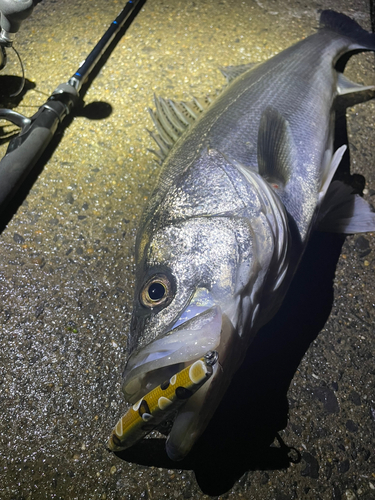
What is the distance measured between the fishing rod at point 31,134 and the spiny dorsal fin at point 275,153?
1203mm

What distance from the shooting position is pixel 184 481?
1.46 m

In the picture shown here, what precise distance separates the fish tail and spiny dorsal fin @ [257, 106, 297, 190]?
1431 mm

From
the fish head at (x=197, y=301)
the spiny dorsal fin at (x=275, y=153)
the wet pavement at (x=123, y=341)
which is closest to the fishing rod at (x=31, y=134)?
the wet pavement at (x=123, y=341)

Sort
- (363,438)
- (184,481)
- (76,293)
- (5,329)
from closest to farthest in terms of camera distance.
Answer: (184,481), (363,438), (5,329), (76,293)

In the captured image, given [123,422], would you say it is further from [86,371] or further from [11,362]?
[11,362]

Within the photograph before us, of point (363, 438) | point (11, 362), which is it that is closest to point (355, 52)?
point (363, 438)

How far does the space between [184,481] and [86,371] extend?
615 millimetres

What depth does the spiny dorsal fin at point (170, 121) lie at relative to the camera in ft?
6.67

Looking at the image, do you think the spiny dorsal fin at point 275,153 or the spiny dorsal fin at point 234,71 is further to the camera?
the spiny dorsal fin at point 234,71

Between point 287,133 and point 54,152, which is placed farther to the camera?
point 54,152

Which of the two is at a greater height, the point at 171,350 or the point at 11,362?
the point at 171,350

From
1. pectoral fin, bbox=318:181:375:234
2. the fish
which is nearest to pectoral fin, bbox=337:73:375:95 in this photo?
the fish

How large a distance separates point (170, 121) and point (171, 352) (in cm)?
144

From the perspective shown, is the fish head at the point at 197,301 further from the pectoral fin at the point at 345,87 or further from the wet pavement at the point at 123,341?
the pectoral fin at the point at 345,87
